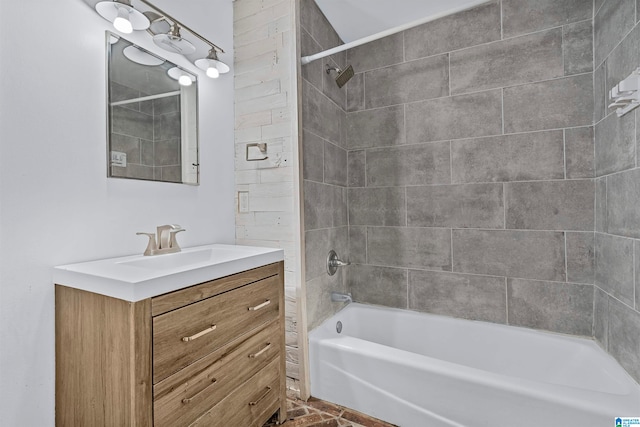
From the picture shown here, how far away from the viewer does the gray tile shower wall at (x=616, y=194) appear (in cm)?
130

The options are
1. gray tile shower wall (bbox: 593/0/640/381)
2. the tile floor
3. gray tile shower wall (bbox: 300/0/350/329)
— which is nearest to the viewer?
gray tile shower wall (bbox: 593/0/640/381)

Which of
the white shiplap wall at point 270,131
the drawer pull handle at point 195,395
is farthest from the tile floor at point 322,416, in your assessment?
the drawer pull handle at point 195,395

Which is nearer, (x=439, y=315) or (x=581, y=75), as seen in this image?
(x=581, y=75)

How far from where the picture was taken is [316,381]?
1.79 metres

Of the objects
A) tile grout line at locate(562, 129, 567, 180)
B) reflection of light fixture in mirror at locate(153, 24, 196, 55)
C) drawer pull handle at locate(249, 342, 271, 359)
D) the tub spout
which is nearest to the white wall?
reflection of light fixture in mirror at locate(153, 24, 196, 55)

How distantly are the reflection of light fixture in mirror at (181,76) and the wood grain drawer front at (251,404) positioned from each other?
5.05 ft

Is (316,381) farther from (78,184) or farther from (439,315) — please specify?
(78,184)

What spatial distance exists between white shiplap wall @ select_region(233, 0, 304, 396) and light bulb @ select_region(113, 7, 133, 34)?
726mm

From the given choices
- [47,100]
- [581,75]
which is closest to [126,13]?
[47,100]

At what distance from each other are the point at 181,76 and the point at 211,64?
181mm

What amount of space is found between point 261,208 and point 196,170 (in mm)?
431

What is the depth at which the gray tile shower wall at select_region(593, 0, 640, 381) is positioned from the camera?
1298 mm

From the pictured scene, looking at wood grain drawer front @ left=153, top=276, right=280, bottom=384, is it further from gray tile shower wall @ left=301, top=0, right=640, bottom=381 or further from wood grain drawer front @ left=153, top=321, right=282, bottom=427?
gray tile shower wall @ left=301, top=0, right=640, bottom=381

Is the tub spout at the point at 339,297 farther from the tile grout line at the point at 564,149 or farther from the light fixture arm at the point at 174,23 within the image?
the light fixture arm at the point at 174,23
